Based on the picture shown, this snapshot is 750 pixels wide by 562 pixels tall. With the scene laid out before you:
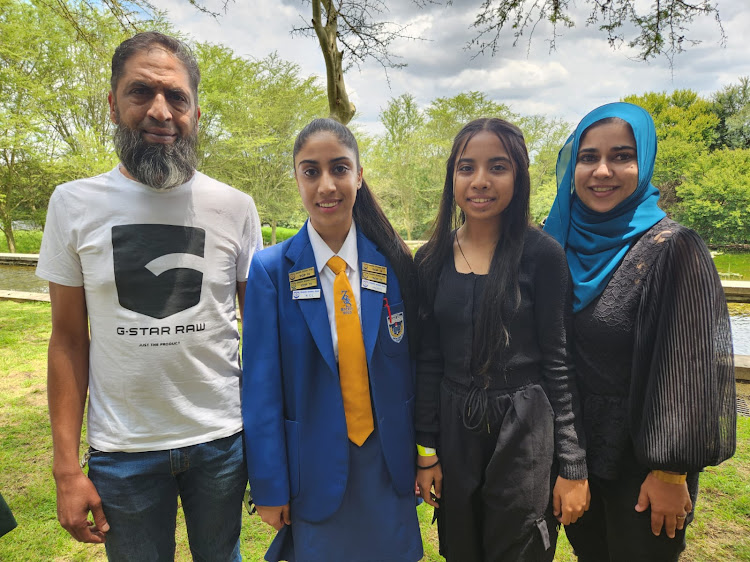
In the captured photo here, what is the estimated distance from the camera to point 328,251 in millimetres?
1662

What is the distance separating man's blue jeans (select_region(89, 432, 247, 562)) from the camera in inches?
56.1

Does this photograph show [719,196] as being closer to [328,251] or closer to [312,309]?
[328,251]

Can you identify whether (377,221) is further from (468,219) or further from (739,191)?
(739,191)

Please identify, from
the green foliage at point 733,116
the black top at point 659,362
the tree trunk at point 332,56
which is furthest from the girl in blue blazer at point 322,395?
the green foliage at point 733,116

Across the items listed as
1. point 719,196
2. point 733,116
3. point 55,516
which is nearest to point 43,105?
point 55,516

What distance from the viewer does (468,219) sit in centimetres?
179

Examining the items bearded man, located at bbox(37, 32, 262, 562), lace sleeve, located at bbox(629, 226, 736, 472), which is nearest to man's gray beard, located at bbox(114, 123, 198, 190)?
bearded man, located at bbox(37, 32, 262, 562)

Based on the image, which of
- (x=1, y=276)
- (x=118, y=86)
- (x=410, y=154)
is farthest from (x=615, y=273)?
(x=410, y=154)

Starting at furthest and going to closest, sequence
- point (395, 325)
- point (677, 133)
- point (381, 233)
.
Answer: point (677, 133)
point (381, 233)
point (395, 325)

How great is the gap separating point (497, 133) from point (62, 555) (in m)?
3.29

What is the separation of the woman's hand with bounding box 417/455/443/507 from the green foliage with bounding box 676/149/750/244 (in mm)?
21610

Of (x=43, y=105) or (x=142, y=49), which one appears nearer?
(x=142, y=49)

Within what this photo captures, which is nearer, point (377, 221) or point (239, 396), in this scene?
point (239, 396)

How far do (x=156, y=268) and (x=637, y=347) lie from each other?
5.60 ft
